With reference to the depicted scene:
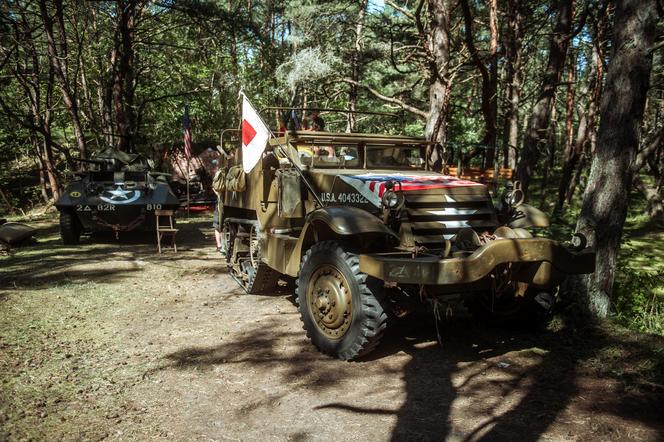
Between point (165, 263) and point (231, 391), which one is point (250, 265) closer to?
point (165, 263)

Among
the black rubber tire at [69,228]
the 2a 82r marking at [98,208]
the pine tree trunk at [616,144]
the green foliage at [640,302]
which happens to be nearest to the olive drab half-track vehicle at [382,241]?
the pine tree trunk at [616,144]

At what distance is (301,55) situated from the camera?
17.5 m

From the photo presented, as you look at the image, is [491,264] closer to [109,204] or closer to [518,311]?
[518,311]

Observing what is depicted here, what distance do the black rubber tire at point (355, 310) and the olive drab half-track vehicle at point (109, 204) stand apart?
726cm

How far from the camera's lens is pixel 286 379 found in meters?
4.41

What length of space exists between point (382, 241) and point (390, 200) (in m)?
0.40

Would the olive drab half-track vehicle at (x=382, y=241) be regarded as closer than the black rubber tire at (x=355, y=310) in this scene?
Yes

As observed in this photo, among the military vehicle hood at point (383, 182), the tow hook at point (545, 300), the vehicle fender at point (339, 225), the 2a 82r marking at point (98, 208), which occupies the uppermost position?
the military vehicle hood at point (383, 182)

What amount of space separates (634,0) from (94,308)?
22.1 ft

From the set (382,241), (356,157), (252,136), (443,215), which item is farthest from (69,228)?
(443,215)

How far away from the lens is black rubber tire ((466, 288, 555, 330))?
17.3 feet

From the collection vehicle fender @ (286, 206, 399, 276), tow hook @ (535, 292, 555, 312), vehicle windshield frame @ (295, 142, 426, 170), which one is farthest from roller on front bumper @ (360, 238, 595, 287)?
vehicle windshield frame @ (295, 142, 426, 170)

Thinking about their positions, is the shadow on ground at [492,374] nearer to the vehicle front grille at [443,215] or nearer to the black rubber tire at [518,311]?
the black rubber tire at [518,311]

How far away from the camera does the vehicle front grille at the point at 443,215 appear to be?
4945 mm
